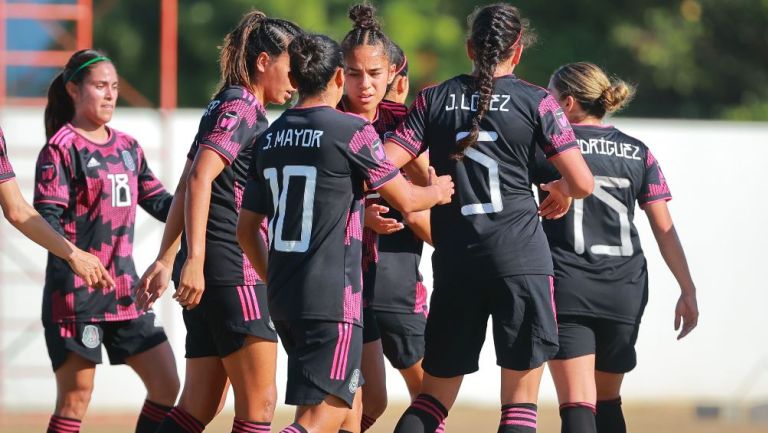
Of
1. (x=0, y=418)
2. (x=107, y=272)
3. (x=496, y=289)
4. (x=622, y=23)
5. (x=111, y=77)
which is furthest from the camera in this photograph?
(x=622, y=23)

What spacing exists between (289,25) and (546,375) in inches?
223

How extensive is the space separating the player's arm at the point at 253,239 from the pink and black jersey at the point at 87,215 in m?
1.23

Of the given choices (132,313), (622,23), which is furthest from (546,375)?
(622,23)

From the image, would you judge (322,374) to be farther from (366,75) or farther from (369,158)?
(366,75)

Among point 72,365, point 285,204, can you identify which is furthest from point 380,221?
point 72,365

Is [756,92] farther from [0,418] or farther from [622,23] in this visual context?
[0,418]

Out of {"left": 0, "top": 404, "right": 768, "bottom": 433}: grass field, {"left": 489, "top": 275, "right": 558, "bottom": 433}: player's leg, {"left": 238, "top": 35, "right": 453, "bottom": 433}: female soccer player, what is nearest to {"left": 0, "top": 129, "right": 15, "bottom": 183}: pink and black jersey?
{"left": 238, "top": 35, "right": 453, "bottom": 433}: female soccer player

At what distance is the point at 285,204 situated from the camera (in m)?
4.39

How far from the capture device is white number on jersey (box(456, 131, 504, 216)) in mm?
4730

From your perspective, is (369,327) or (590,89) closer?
(369,327)

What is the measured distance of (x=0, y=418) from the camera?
9.71 meters

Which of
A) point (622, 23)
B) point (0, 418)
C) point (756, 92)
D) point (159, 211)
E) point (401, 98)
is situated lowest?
point (0, 418)

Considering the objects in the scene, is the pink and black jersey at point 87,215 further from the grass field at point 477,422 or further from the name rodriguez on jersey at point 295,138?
the grass field at point 477,422

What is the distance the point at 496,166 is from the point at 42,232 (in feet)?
6.13
